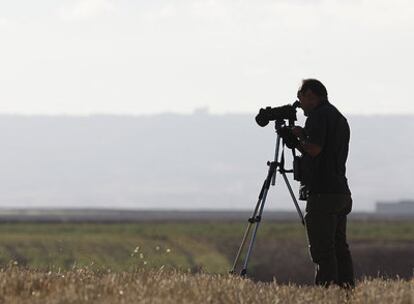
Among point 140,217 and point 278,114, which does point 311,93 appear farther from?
point 140,217

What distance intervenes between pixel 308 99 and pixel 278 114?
1.45 feet

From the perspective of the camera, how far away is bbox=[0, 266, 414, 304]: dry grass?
10219 mm

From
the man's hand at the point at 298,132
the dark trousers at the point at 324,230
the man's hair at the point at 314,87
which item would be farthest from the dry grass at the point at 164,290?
the man's hair at the point at 314,87

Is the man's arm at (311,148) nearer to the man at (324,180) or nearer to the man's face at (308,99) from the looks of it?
the man at (324,180)

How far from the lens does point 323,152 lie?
1330 centimetres

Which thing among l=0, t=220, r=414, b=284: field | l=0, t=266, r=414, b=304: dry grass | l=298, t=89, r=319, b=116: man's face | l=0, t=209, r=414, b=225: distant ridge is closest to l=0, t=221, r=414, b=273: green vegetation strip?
l=0, t=220, r=414, b=284: field

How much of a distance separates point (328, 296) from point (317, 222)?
1.85 meters

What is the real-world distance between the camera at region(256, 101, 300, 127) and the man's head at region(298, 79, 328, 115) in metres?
0.25

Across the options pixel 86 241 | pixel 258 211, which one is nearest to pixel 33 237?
pixel 86 241

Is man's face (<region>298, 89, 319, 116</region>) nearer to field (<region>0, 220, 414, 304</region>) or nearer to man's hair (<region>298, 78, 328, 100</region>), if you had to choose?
man's hair (<region>298, 78, 328, 100</region>)

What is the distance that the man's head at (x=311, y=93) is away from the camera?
517 inches

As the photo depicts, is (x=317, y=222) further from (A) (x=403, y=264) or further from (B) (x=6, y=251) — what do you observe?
(B) (x=6, y=251)

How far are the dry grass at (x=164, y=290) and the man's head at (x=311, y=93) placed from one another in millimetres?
1999

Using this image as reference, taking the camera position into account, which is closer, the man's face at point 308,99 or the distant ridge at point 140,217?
the man's face at point 308,99
